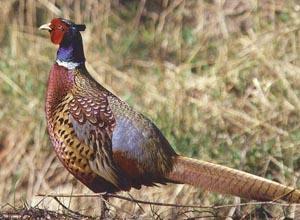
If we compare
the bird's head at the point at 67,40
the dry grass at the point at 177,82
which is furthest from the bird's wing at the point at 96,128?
the dry grass at the point at 177,82

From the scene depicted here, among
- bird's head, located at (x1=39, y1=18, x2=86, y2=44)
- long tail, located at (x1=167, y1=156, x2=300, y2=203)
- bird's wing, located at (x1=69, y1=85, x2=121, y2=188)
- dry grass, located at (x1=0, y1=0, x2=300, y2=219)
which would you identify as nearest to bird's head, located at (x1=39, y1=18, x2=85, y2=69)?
bird's head, located at (x1=39, y1=18, x2=86, y2=44)

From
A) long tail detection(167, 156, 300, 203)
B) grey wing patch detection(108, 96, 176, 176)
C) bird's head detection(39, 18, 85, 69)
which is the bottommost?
long tail detection(167, 156, 300, 203)

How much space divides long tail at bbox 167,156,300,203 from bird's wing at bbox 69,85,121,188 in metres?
0.28

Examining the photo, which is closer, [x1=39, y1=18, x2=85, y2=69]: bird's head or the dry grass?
[x1=39, y1=18, x2=85, y2=69]: bird's head

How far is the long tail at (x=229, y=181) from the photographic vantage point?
411 cm

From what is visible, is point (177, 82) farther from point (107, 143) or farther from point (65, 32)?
point (107, 143)

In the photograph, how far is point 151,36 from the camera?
7398 mm

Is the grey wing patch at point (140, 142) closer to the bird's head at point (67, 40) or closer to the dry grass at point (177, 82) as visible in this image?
the bird's head at point (67, 40)

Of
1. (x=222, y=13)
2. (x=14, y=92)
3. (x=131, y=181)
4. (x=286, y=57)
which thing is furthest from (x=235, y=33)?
(x=131, y=181)

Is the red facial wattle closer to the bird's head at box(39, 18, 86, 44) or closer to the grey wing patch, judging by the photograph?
the bird's head at box(39, 18, 86, 44)

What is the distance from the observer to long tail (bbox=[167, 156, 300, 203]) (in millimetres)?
4113

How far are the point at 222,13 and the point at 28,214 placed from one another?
11.8 feet

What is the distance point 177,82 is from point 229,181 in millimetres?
2396

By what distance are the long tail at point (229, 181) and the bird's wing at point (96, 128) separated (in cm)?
28
